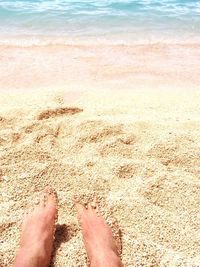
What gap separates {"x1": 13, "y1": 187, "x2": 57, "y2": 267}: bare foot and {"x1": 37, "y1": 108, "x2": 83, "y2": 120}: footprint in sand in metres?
1.17

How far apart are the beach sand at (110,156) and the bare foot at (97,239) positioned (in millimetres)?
54

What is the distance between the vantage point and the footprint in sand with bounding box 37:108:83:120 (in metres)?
3.57

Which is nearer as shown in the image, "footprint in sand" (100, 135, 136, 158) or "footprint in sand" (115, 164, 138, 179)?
"footprint in sand" (115, 164, 138, 179)

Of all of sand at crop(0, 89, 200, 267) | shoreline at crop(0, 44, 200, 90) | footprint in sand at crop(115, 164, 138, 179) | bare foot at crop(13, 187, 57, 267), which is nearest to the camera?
bare foot at crop(13, 187, 57, 267)

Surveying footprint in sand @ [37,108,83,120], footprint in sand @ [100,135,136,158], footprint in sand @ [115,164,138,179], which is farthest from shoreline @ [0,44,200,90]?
footprint in sand @ [115,164,138,179]

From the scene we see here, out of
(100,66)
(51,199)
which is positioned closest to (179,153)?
(51,199)

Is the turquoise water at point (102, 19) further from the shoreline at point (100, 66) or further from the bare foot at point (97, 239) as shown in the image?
the bare foot at point (97, 239)

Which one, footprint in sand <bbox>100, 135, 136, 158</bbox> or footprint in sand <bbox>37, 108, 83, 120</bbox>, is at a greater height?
footprint in sand <bbox>100, 135, 136, 158</bbox>

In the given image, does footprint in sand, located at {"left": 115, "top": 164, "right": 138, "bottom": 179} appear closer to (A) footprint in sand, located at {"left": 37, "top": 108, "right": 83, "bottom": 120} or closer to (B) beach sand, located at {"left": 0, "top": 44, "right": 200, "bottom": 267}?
(B) beach sand, located at {"left": 0, "top": 44, "right": 200, "bottom": 267}

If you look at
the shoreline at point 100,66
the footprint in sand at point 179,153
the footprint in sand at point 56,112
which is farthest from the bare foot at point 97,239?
the shoreline at point 100,66

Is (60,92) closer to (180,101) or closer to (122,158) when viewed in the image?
(180,101)

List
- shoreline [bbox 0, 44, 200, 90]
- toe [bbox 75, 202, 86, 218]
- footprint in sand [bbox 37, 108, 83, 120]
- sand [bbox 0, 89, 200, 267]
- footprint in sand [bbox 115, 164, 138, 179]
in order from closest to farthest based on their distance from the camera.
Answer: sand [bbox 0, 89, 200, 267] < toe [bbox 75, 202, 86, 218] < footprint in sand [bbox 115, 164, 138, 179] < footprint in sand [bbox 37, 108, 83, 120] < shoreline [bbox 0, 44, 200, 90]

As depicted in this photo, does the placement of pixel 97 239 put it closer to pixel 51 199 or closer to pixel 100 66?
pixel 51 199

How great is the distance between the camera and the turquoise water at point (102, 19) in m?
7.43
